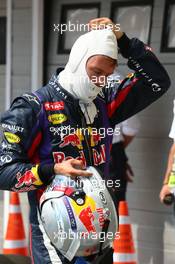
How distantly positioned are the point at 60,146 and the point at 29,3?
3188 mm

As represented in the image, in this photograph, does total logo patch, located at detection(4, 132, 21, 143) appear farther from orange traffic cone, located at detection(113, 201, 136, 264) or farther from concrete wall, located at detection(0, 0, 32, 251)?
concrete wall, located at detection(0, 0, 32, 251)

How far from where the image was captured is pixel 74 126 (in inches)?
94.5

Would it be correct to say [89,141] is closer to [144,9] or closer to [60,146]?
[60,146]

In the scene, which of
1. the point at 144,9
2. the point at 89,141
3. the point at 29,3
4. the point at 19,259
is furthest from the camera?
the point at 29,3

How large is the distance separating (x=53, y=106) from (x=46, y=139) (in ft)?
0.42

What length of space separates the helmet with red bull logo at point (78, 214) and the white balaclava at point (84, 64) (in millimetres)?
313

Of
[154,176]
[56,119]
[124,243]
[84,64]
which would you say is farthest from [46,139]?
[154,176]

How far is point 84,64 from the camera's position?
235cm

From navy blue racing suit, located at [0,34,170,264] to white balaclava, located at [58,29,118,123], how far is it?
0.03 meters

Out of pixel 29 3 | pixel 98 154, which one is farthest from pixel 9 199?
pixel 98 154

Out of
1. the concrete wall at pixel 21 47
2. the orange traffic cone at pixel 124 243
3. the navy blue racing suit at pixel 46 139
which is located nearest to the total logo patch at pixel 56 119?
the navy blue racing suit at pixel 46 139

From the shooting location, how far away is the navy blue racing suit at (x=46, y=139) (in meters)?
2.31

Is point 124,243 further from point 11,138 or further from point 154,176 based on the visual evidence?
point 11,138

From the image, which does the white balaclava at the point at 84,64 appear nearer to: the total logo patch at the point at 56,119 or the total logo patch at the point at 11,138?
the total logo patch at the point at 56,119
